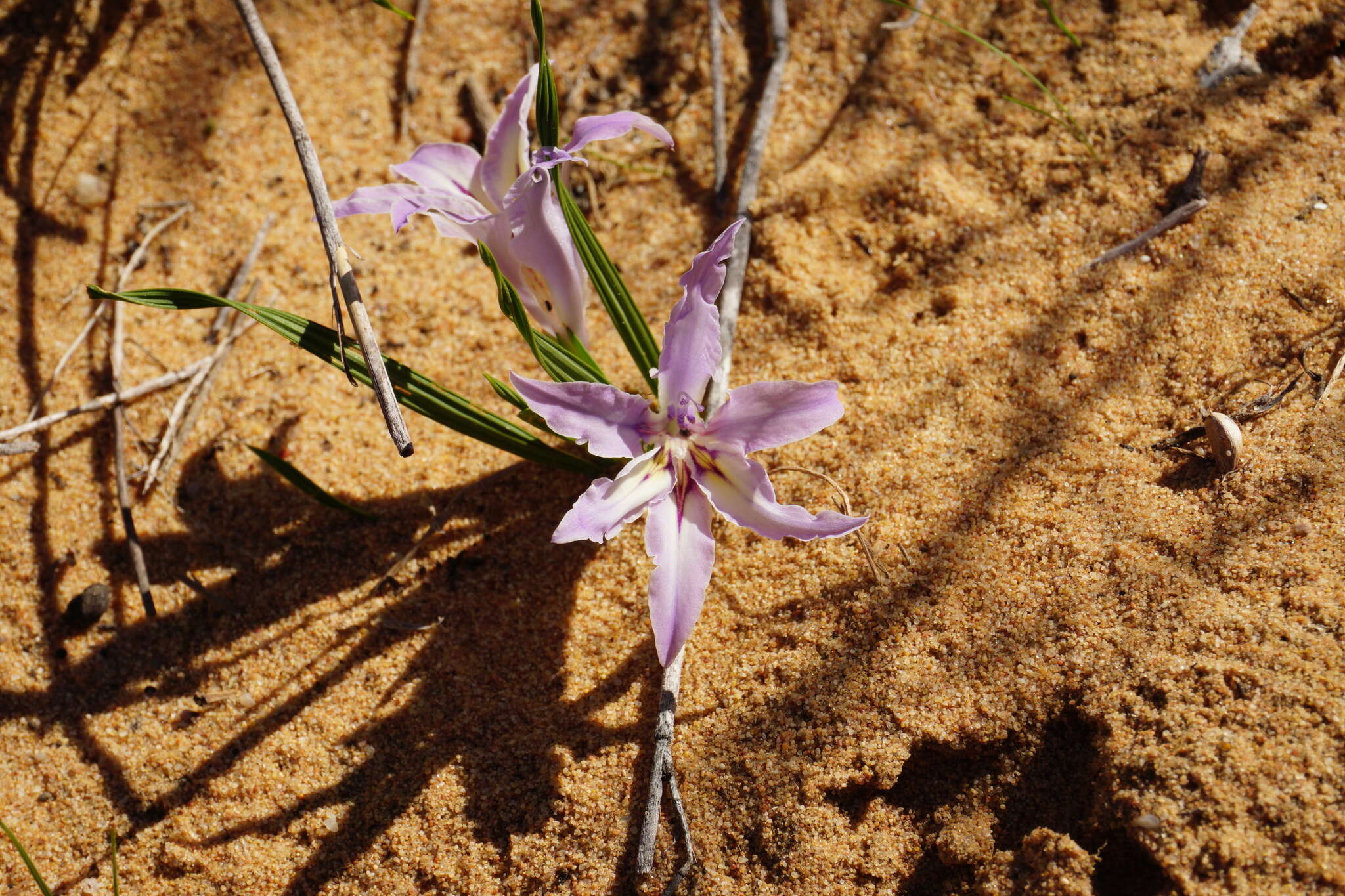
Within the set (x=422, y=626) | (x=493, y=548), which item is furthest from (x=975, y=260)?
(x=422, y=626)

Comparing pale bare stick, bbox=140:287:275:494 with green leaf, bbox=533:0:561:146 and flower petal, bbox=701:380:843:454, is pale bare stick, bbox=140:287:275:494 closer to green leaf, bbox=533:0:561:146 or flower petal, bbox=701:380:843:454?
green leaf, bbox=533:0:561:146

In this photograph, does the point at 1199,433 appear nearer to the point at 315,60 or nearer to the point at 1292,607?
the point at 1292,607

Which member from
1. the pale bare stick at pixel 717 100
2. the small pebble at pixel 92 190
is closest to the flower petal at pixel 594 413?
the pale bare stick at pixel 717 100

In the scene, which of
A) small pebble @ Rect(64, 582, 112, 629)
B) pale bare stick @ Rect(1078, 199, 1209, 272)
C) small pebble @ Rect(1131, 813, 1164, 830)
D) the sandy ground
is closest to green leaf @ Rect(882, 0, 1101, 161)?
the sandy ground

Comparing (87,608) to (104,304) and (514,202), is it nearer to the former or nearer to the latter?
(104,304)

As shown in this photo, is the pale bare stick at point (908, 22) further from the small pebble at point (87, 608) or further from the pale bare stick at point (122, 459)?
the small pebble at point (87, 608)

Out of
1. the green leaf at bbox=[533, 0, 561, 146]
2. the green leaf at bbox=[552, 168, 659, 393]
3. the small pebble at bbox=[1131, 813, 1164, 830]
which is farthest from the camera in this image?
the green leaf at bbox=[552, 168, 659, 393]
